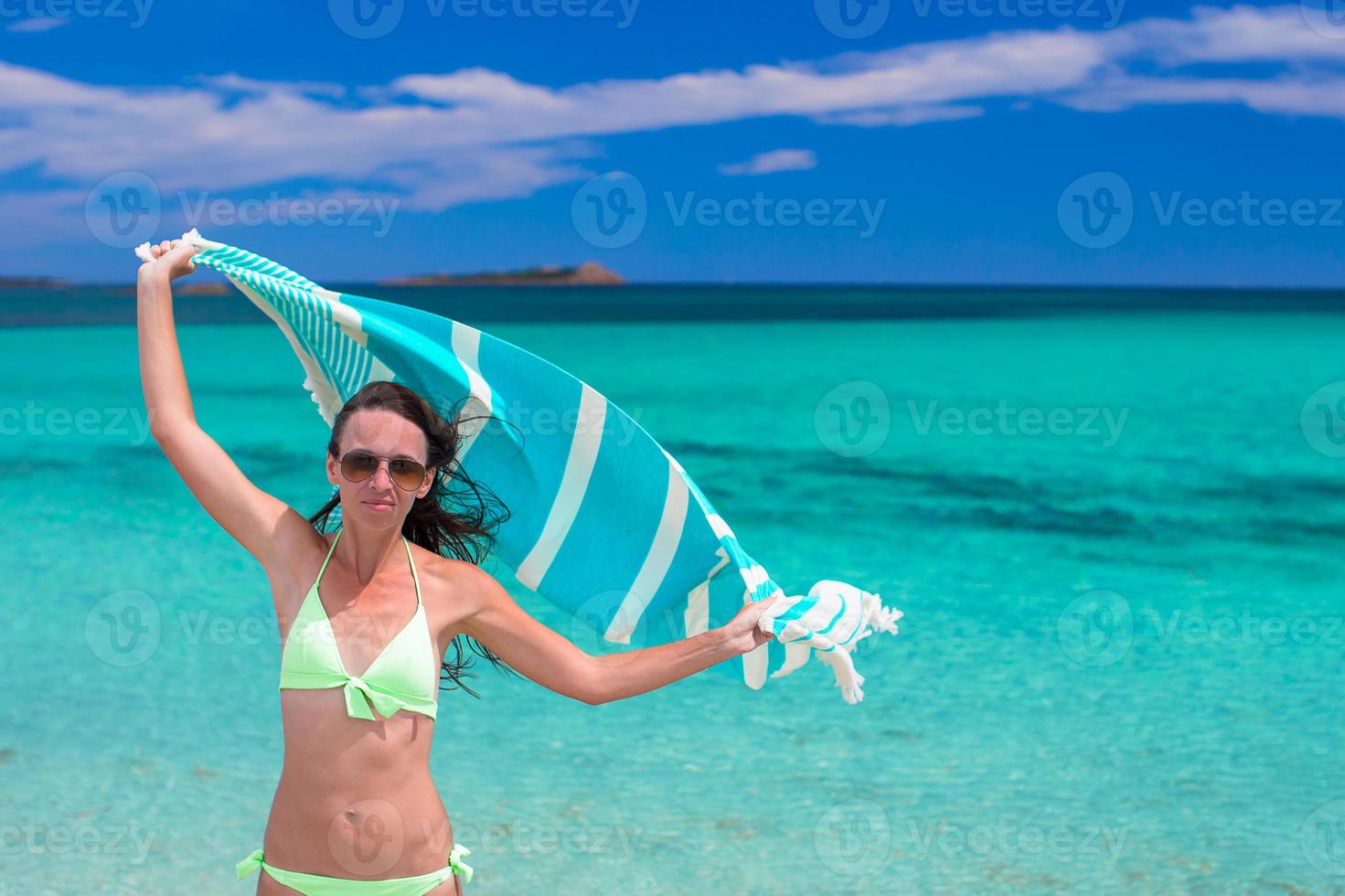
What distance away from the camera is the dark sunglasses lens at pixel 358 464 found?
8.46ft

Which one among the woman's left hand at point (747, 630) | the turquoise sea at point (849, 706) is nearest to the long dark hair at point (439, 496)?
the woman's left hand at point (747, 630)

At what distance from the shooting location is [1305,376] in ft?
90.8

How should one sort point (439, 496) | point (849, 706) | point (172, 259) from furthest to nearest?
point (849, 706) < point (439, 496) < point (172, 259)

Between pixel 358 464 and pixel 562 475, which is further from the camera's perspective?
pixel 562 475

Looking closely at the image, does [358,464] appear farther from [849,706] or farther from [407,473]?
[849,706]

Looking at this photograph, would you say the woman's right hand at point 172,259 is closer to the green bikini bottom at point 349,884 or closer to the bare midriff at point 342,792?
the bare midriff at point 342,792

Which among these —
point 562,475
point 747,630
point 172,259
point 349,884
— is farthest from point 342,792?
point 172,259

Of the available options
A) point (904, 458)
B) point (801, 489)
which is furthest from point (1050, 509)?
point (904, 458)

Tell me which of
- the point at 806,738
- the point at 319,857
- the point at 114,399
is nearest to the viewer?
the point at 319,857

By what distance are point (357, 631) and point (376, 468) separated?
13.4 inches

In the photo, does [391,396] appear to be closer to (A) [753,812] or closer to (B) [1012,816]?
(A) [753,812]

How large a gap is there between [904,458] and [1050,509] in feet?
12.1

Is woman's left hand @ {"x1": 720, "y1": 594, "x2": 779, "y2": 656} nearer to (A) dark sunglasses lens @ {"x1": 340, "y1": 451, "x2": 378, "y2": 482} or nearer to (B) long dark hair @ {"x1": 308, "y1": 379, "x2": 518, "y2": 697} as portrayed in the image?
(B) long dark hair @ {"x1": 308, "y1": 379, "x2": 518, "y2": 697}

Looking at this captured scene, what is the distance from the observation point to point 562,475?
3.40 metres
